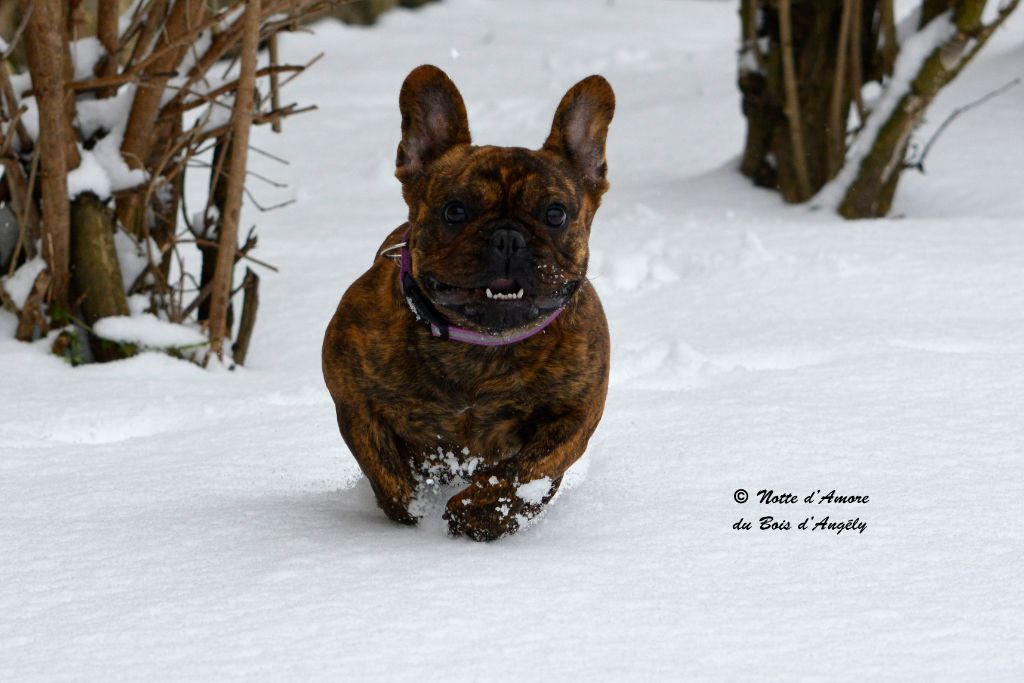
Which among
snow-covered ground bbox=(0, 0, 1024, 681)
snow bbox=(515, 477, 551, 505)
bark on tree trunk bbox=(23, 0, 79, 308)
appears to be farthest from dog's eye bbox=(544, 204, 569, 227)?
bark on tree trunk bbox=(23, 0, 79, 308)

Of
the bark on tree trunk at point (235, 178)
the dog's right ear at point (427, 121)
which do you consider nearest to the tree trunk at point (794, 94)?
the bark on tree trunk at point (235, 178)

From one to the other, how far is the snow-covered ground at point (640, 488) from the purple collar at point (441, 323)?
446 mm

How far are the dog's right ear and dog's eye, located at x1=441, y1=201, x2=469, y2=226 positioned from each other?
30 cm

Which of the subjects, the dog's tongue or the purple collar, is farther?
→ the purple collar

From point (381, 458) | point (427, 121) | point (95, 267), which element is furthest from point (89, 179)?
point (381, 458)

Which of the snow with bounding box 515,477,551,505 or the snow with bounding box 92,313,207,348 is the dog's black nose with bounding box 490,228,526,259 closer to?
the snow with bounding box 515,477,551,505

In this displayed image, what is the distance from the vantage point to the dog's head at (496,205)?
2643mm

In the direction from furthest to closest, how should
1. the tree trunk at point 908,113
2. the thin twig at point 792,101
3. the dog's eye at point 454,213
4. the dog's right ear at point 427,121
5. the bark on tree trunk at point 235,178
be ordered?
the thin twig at point 792,101 → the tree trunk at point 908,113 → the bark on tree trunk at point 235,178 → the dog's right ear at point 427,121 → the dog's eye at point 454,213

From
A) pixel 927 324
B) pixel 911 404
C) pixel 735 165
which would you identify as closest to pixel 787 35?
pixel 735 165

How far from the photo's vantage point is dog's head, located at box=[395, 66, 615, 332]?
2.64 m

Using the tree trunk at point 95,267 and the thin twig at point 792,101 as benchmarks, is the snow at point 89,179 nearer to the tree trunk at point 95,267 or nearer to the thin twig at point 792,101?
the tree trunk at point 95,267

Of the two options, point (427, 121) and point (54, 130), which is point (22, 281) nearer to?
point (54, 130)

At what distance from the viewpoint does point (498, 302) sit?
2.65 meters

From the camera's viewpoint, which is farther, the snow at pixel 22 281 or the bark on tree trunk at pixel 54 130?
the snow at pixel 22 281
